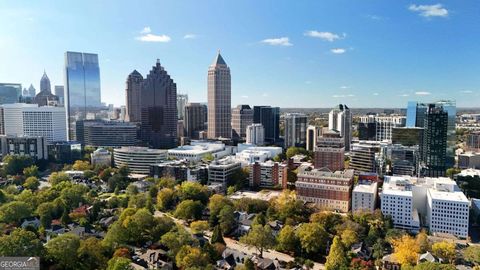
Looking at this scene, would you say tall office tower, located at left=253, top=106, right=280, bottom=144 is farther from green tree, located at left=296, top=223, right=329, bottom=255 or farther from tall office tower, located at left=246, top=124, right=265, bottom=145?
green tree, located at left=296, top=223, right=329, bottom=255

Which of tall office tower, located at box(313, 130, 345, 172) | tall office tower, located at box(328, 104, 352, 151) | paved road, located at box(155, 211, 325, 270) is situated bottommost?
paved road, located at box(155, 211, 325, 270)

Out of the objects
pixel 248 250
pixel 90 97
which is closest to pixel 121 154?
pixel 248 250

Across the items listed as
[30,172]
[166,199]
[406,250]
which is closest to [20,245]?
[166,199]

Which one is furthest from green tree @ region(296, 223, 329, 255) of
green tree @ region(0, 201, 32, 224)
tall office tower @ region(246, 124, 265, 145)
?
tall office tower @ region(246, 124, 265, 145)

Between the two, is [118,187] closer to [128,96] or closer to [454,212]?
[454,212]

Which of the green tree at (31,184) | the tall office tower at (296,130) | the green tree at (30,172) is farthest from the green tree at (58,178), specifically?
the tall office tower at (296,130)
